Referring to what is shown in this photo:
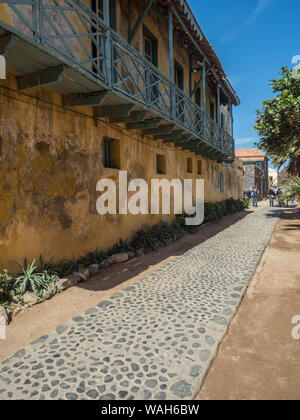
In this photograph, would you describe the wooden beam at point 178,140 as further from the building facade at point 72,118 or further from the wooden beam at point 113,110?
the wooden beam at point 113,110

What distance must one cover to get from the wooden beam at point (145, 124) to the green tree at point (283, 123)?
19.8 feet

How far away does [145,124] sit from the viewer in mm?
7438

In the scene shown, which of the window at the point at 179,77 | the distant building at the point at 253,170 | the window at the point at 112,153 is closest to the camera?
the window at the point at 112,153

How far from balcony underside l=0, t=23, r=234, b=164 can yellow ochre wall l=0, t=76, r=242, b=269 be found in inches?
11.3

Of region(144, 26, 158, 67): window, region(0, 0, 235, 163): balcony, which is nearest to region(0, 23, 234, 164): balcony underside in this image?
region(0, 0, 235, 163): balcony

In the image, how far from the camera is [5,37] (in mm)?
3311

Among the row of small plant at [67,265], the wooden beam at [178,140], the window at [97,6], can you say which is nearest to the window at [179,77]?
the wooden beam at [178,140]

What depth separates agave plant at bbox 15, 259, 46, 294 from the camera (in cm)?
442

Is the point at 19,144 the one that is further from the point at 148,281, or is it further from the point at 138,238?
the point at 138,238

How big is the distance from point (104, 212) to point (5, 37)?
4155mm

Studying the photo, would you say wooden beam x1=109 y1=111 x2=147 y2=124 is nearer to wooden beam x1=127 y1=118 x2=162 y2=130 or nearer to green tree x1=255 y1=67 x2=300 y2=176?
wooden beam x1=127 y1=118 x2=162 y2=130

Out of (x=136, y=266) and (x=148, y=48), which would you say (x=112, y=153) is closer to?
(x=136, y=266)

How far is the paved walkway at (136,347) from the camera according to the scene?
7.89 feet

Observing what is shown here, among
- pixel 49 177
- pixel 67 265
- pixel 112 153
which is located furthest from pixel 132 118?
pixel 67 265
